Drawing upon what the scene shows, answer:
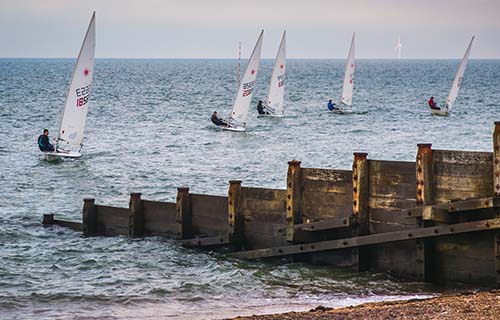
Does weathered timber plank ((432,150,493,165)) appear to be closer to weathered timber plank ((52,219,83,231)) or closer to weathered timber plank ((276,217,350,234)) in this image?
weathered timber plank ((276,217,350,234))

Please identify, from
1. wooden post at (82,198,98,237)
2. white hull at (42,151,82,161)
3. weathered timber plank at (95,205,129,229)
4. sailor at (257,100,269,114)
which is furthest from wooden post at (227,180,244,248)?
sailor at (257,100,269,114)

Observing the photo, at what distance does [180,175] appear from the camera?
139 ft

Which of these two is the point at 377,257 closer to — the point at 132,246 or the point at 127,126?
the point at 132,246

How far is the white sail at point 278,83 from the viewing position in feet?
256

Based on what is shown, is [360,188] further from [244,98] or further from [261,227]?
[244,98]

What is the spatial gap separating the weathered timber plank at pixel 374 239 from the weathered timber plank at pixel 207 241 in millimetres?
394

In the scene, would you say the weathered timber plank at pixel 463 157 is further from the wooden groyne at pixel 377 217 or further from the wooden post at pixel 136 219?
the wooden post at pixel 136 219

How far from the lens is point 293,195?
71.6 ft

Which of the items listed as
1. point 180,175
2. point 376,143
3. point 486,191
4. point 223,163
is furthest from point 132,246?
point 376,143

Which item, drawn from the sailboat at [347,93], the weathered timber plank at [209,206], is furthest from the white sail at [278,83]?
the weathered timber plank at [209,206]

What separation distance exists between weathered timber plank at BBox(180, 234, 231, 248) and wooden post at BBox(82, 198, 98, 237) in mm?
3146

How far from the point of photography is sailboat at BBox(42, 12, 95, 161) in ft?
163

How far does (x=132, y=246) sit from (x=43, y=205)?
10.6 meters

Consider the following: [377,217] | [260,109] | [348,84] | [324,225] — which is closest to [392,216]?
[377,217]
